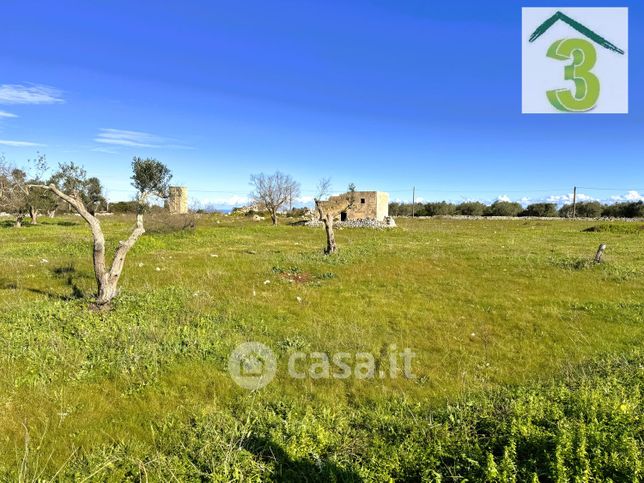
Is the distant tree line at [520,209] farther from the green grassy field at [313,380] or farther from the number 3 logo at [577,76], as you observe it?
the green grassy field at [313,380]

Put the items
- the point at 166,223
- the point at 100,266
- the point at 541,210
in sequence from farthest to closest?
the point at 541,210 < the point at 166,223 < the point at 100,266

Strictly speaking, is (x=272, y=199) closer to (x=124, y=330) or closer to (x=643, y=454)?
(x=124, y=330)

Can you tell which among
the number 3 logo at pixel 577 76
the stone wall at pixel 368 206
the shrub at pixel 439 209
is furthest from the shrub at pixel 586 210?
the number 3 logo at pixel 577 76

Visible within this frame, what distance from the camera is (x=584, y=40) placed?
14273 mm

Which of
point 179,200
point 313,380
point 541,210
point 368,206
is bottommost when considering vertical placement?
point 313,380

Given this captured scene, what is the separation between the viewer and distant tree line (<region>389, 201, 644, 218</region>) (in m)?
61.0

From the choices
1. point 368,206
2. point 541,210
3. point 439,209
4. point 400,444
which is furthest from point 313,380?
point 541,210

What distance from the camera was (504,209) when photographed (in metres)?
71.1

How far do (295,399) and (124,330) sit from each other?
4114 mm

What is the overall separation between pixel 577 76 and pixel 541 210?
61.7m

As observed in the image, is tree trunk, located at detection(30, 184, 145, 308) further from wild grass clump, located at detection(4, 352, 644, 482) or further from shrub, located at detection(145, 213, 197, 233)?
shrub, located at detection(145, 213, 197, 233)

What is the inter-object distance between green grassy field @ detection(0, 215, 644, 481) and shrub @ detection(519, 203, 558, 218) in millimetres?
62559

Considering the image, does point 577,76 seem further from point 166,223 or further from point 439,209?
point 439,209

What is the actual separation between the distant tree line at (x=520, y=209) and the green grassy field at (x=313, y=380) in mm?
60762
